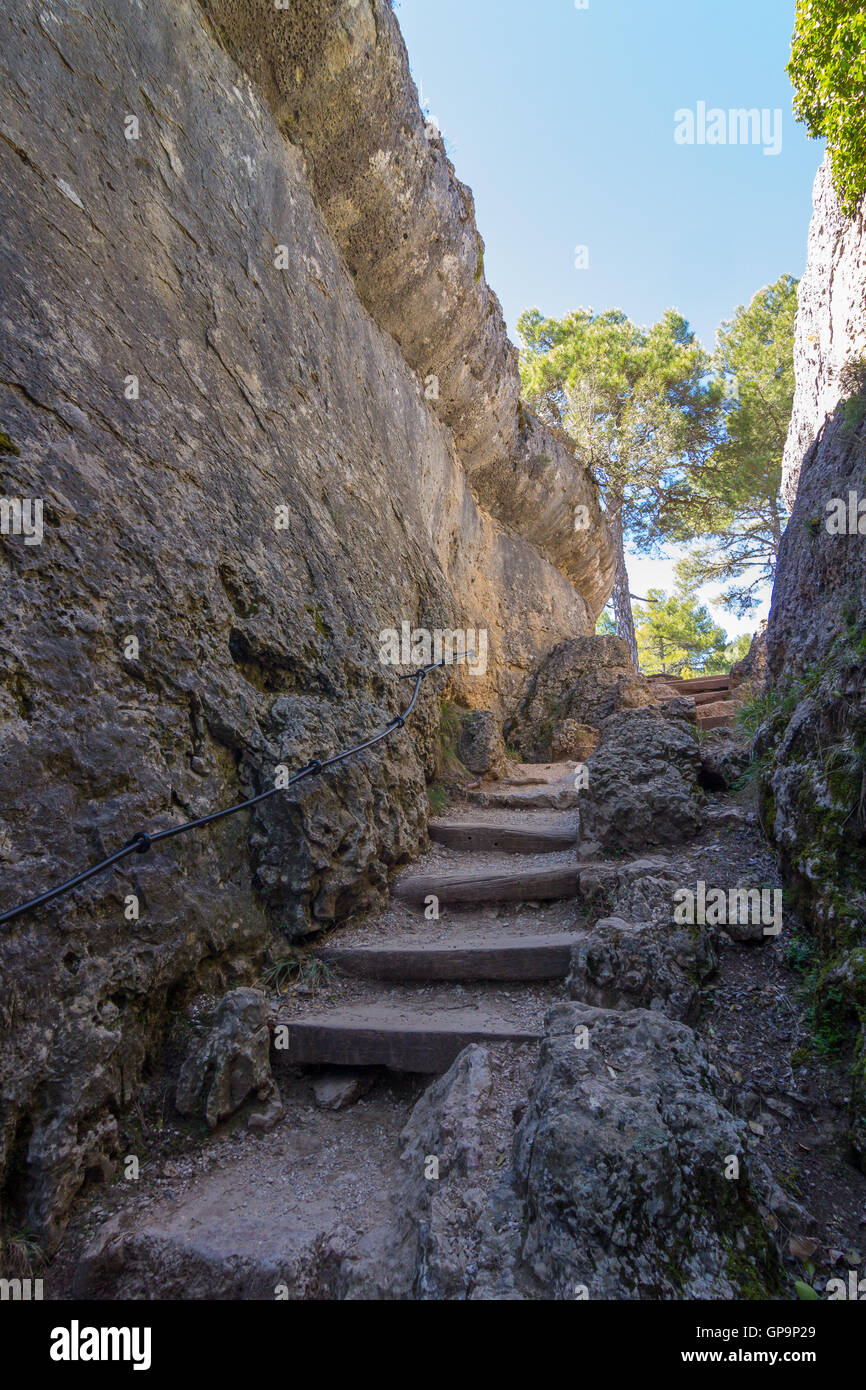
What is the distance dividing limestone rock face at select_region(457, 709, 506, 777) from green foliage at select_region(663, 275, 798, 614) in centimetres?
1001

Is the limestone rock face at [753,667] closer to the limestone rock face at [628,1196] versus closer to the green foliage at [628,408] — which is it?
the green foliage at [628,408]

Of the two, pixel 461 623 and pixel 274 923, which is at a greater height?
pixel 461 623

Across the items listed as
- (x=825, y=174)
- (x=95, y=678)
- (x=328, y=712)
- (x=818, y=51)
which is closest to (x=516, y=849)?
(x=328, y=712)

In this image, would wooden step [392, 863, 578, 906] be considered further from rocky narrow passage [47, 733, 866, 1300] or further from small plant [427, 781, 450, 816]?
small plant [427, 781, 450, 816]

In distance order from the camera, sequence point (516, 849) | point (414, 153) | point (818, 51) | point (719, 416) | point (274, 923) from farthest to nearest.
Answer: point (719, 416)
point (414, 153)
point (818, 51)
point (516, 849)
point (274, 923)

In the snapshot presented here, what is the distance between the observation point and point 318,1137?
9.80 feet

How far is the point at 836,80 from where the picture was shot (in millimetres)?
5770

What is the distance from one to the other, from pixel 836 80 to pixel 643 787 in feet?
21.3

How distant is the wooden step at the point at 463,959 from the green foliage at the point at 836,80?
735 centimetres

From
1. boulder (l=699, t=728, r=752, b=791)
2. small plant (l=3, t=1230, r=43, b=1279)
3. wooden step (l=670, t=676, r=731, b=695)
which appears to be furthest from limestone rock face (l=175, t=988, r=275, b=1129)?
wooden step (l=670, t=676, r=731, b=695)

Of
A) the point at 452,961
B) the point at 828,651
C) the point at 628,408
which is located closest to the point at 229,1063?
the point at 452,961

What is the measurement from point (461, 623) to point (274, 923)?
537 centimetres

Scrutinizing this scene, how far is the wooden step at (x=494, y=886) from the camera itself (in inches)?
175
